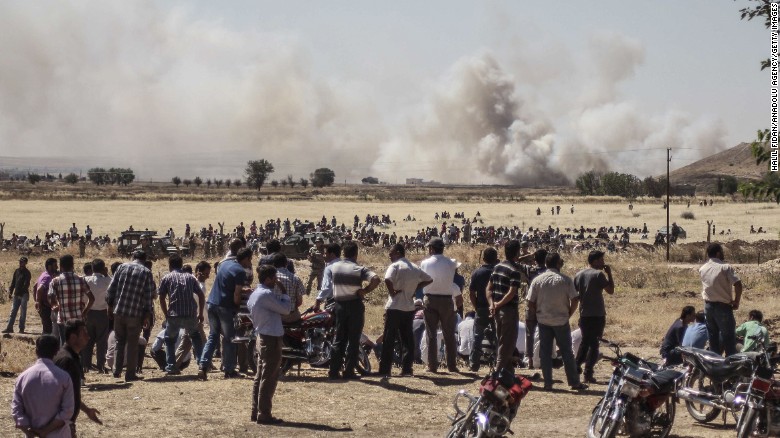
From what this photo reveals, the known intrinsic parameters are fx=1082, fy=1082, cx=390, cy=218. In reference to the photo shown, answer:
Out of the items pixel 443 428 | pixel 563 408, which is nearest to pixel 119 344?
pixel 443 428

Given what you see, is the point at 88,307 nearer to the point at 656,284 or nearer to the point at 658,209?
the point at 656,284

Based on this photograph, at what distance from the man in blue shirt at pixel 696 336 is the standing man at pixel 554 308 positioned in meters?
1.56

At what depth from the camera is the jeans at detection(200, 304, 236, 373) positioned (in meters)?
12.7

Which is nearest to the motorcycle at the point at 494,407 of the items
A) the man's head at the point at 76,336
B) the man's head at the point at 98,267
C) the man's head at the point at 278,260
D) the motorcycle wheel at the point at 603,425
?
the motorcycle wheel at the point at 603,425

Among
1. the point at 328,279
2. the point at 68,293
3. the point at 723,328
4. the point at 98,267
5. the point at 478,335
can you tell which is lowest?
the point at 478,335

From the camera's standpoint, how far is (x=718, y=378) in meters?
10.0

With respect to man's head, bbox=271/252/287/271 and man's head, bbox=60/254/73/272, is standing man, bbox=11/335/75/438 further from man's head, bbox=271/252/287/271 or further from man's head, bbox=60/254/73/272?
man's head, bbox=60/254/73/272

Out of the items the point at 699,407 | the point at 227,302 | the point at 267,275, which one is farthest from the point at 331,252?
the point at 699,407

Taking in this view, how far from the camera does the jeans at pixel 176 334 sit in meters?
13.1

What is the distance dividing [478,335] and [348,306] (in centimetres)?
202

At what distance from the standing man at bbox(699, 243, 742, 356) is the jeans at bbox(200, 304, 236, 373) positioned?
5574 mm

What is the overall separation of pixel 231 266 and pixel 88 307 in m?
1.81

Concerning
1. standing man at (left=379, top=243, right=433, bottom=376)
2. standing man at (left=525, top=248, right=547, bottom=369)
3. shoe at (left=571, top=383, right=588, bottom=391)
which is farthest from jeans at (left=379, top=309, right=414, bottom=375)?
shoe at (left=571, top=383, right=588, bottom=391)

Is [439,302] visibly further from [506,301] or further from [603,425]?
[603,425]
